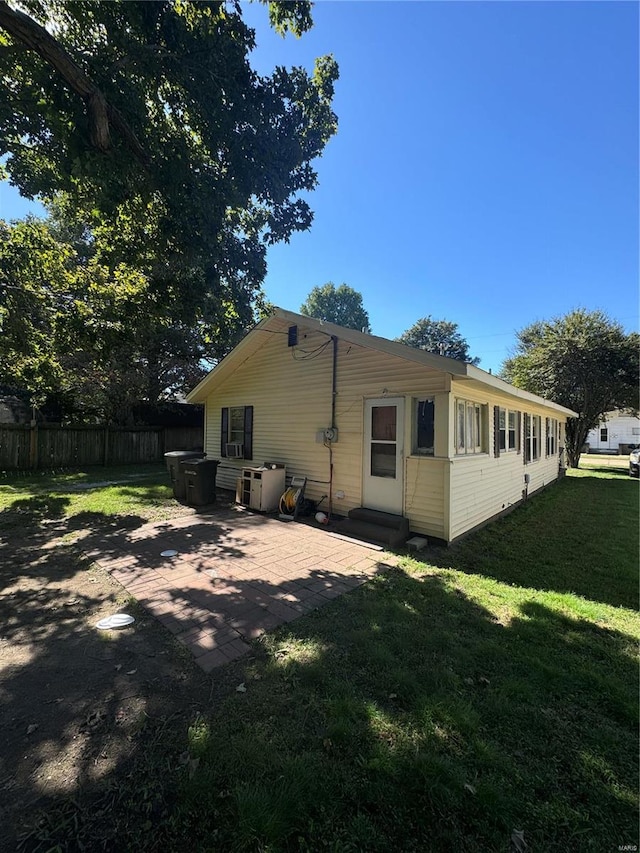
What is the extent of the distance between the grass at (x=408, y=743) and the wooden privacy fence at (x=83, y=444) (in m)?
13.3

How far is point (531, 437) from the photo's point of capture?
1040 cm

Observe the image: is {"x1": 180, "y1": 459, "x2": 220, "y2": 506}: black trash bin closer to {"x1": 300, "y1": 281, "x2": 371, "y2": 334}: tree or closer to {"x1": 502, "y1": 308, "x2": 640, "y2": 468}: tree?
{"x1": 502, "y1": 308, "x2": 640, "y2": 468}: tree

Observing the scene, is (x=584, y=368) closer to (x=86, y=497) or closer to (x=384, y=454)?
(x=384, y=454)

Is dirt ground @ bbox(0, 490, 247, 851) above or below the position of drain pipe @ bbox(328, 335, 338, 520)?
below

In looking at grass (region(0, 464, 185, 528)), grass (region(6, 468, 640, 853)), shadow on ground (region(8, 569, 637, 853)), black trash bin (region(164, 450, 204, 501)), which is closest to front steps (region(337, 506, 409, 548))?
grass (region(6, 468, 640, 853))

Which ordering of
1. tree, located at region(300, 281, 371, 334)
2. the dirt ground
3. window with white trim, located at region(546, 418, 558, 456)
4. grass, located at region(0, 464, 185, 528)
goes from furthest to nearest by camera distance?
tree, located at region(300, 281, 371, 334), window with white trim, located at region(546, 418, 558, 456), grass, located at region(0, 464, 185, 528), the dirt ground

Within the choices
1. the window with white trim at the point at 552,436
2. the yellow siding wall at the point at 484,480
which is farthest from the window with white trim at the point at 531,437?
the window with white trim at the point at 552,436

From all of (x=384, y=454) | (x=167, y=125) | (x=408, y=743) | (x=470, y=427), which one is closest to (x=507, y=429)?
(x=470, y=427)

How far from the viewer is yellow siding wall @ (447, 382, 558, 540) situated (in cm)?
570

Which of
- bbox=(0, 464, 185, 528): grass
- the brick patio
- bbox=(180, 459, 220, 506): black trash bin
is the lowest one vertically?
the brick patio

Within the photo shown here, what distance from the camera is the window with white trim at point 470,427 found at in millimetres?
6004

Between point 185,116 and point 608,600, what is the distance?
964cm

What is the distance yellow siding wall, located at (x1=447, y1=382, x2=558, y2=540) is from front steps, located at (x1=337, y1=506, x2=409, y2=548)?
0.79 metres

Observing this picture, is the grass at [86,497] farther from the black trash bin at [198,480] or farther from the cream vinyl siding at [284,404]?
the cream vinyl siding at [284,404]
